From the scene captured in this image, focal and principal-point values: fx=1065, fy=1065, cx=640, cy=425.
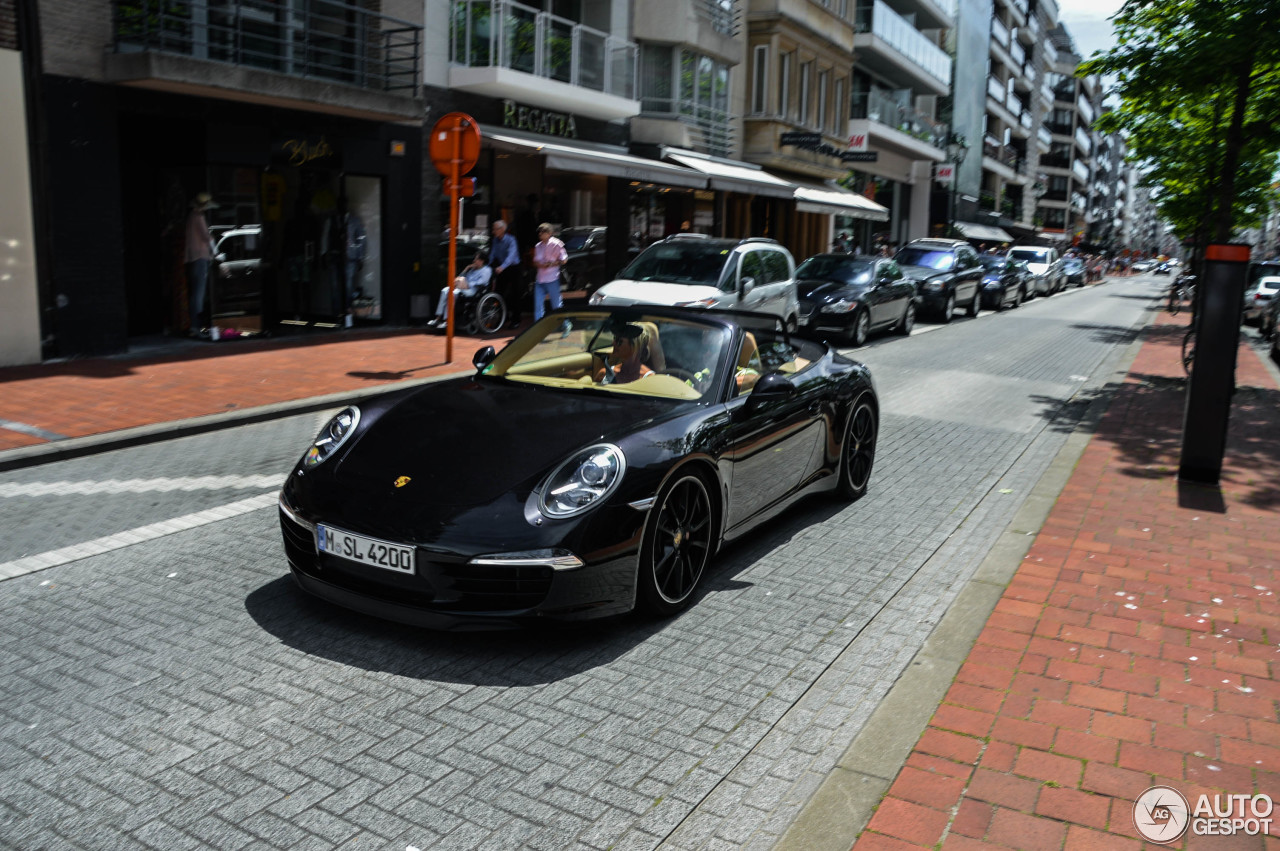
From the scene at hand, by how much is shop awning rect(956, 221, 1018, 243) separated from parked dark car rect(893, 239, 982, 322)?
95.5 ft

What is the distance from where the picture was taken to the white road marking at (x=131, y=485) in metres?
6.83

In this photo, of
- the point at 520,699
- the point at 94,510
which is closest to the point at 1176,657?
the point at 520,699

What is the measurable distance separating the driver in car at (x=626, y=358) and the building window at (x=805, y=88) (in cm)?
2947

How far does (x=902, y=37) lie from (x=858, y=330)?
2827 cm

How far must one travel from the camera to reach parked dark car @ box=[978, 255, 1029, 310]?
2834 centimetres

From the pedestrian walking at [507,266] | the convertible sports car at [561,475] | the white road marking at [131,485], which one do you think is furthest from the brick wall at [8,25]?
the convertible sports car at [561,475]

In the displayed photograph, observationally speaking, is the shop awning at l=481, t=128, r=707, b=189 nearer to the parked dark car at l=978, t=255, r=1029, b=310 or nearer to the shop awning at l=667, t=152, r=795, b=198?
the shop awning at l=667, t=152, r=795, b=198

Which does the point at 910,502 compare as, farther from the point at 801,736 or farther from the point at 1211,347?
the point at 801,736

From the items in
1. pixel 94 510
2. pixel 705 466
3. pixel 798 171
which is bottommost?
pixel 94 510

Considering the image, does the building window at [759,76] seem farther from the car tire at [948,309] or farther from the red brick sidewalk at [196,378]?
the red brick sidewalk at [196,378]

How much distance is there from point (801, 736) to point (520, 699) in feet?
3.31

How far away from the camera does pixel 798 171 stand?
3303cm

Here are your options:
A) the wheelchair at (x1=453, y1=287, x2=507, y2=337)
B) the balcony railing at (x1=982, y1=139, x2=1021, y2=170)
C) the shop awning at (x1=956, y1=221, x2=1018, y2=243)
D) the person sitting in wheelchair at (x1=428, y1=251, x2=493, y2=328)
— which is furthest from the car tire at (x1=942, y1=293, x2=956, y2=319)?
the balcony railing at (x1=982, y1=139, x2=1021, y2=170)

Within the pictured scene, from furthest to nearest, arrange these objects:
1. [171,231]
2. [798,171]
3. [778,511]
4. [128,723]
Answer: [798,171] → [171,231] → [778,511] → [128,723]
